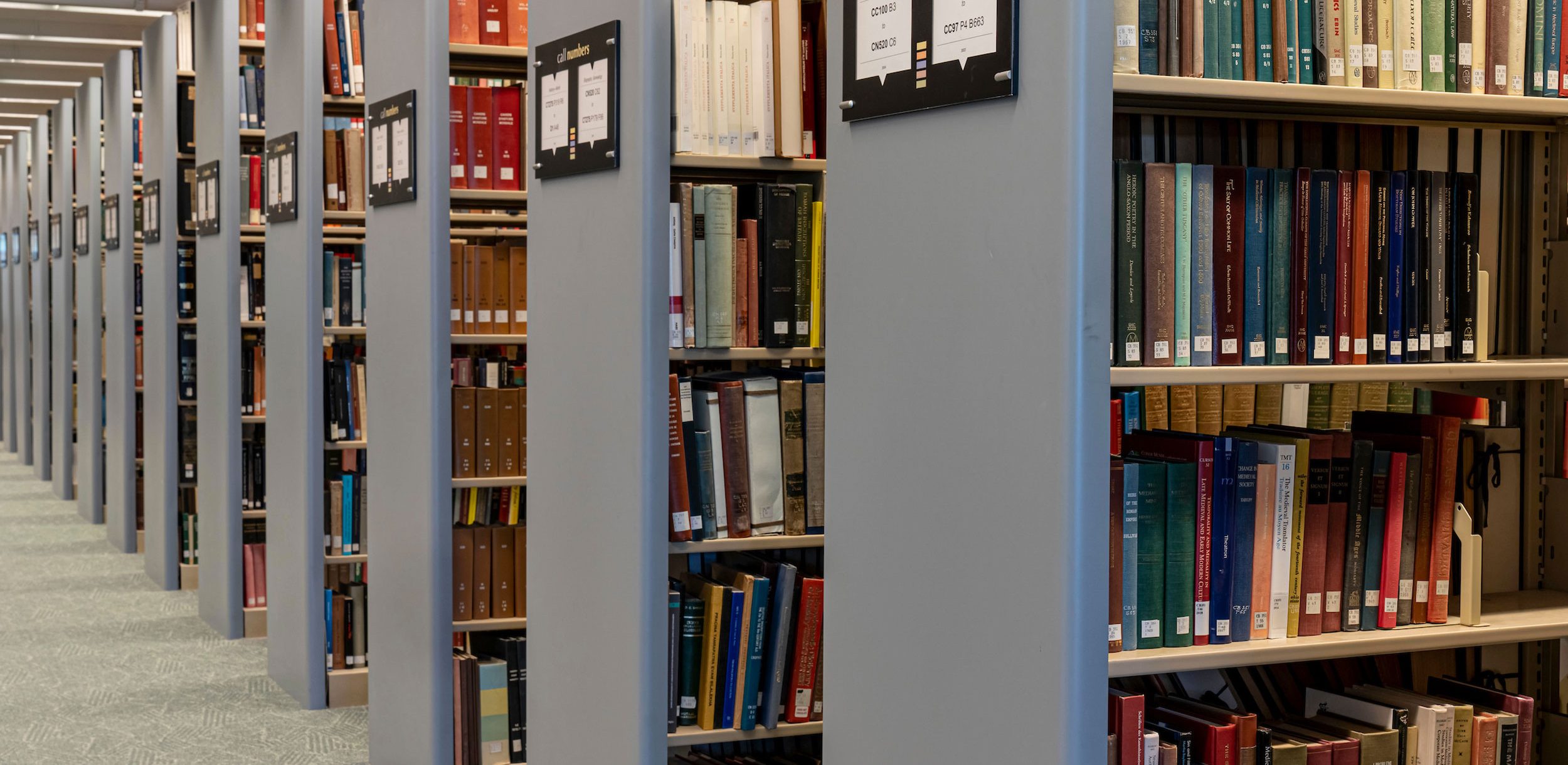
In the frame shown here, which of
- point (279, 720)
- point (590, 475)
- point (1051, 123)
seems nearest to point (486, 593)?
point (279, 720)

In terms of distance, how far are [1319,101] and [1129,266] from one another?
0.38 metres

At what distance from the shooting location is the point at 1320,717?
233 centimetres

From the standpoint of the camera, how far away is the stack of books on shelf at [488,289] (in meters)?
4.17

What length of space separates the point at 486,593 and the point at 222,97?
8.68 ft

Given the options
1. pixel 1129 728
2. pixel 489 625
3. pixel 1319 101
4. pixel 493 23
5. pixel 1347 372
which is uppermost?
pixel 493 23

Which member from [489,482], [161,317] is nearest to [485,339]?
[489,482]

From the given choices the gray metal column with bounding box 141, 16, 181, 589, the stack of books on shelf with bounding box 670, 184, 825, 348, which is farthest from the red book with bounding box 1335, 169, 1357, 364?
the gray metal column with bounding box 141, 16, 181, 589

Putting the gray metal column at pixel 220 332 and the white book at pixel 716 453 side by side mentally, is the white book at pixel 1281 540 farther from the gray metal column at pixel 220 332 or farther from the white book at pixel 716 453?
the gray metal column at pixel 220 332

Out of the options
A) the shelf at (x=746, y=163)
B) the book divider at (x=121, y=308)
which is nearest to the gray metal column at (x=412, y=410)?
the shelf at (x=746, y=163)

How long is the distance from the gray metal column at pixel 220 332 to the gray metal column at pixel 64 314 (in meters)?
3.48

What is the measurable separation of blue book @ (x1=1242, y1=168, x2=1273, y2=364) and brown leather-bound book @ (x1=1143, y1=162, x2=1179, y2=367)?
14 cm

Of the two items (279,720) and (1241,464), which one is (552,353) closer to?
(1241,464)

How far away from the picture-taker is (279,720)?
4.74m

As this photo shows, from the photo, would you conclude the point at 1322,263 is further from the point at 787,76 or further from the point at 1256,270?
the point at 787,76
